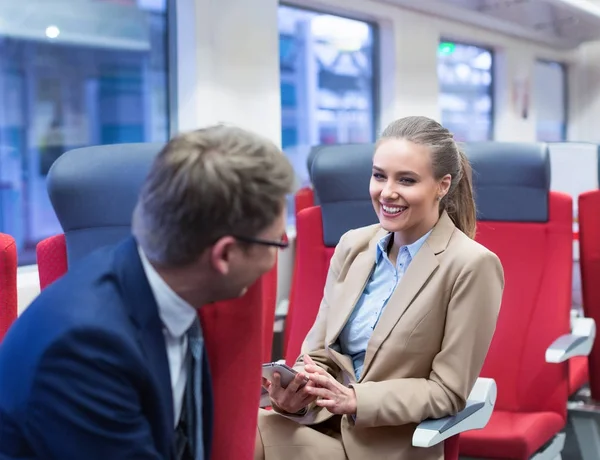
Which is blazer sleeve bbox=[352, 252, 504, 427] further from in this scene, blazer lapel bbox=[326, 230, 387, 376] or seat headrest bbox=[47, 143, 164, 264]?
seat headrest bbox=[47, 143, 164, 264]

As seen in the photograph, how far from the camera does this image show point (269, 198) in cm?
103

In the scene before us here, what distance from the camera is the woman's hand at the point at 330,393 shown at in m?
1.76

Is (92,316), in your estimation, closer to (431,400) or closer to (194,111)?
(431,400)

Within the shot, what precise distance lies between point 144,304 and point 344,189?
1.48m

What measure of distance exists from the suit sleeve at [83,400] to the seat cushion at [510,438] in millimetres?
1443

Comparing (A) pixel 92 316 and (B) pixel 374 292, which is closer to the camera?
(A) pixel 92 316

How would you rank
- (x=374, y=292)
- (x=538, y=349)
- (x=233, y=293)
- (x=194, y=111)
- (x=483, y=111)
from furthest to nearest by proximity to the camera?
1. (x=483, y=111)
2. (x=194, y=111)
3. (x=538, y=349)
4. (x=374, y=292)
5. (x=233, y=293)

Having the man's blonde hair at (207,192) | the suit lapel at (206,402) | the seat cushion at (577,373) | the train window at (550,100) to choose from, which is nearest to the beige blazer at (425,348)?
the suit lapel at (206,402)

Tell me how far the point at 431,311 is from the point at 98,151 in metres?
0.80

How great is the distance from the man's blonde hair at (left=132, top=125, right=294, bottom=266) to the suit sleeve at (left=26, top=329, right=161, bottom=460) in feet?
0.45

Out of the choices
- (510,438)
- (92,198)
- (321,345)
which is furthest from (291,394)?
(510,438)

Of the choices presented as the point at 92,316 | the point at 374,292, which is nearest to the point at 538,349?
the point at 374,292

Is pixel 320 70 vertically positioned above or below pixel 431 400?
above

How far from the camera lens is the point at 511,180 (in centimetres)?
258
